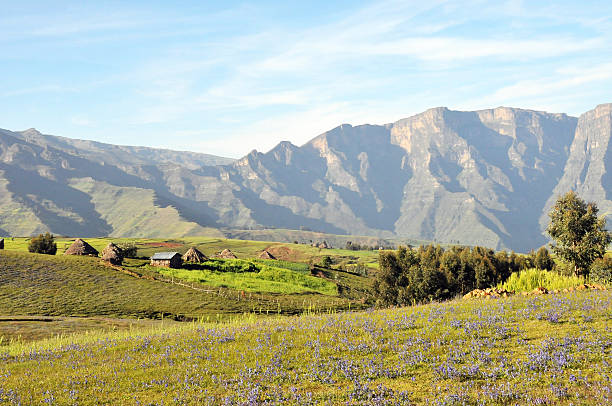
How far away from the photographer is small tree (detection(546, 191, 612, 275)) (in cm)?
4272

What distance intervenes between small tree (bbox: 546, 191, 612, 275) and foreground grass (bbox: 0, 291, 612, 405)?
25.2 metres

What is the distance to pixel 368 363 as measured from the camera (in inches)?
588

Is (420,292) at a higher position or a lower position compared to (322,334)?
lower

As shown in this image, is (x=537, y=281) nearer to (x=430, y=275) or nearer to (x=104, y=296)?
(x=430, y=275)

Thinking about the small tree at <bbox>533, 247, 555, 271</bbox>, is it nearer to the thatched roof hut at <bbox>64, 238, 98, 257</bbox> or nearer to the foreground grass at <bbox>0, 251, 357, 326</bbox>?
the foreground grass at <bbox>0, 251, 357, 326</bbox>

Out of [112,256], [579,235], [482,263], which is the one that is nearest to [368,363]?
[579,235]

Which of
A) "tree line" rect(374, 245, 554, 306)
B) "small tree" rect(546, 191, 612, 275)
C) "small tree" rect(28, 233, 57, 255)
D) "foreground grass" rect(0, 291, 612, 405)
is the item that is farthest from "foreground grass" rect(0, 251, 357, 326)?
"small tree" rect(546, 191, 612, 275)

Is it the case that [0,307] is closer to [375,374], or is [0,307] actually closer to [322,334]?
[322,334]

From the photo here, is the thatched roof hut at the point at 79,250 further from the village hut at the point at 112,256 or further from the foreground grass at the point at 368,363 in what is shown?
the foreground grass at the point at 368,363

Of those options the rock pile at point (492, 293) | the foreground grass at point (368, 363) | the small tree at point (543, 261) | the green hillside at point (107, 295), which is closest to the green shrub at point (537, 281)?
the rock pile at point (492, 293)

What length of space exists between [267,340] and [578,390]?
12.4 metres

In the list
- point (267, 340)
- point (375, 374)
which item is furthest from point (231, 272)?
point (375, 374)

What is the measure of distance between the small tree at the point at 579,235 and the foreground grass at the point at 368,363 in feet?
82.6

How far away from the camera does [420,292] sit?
64.8m
